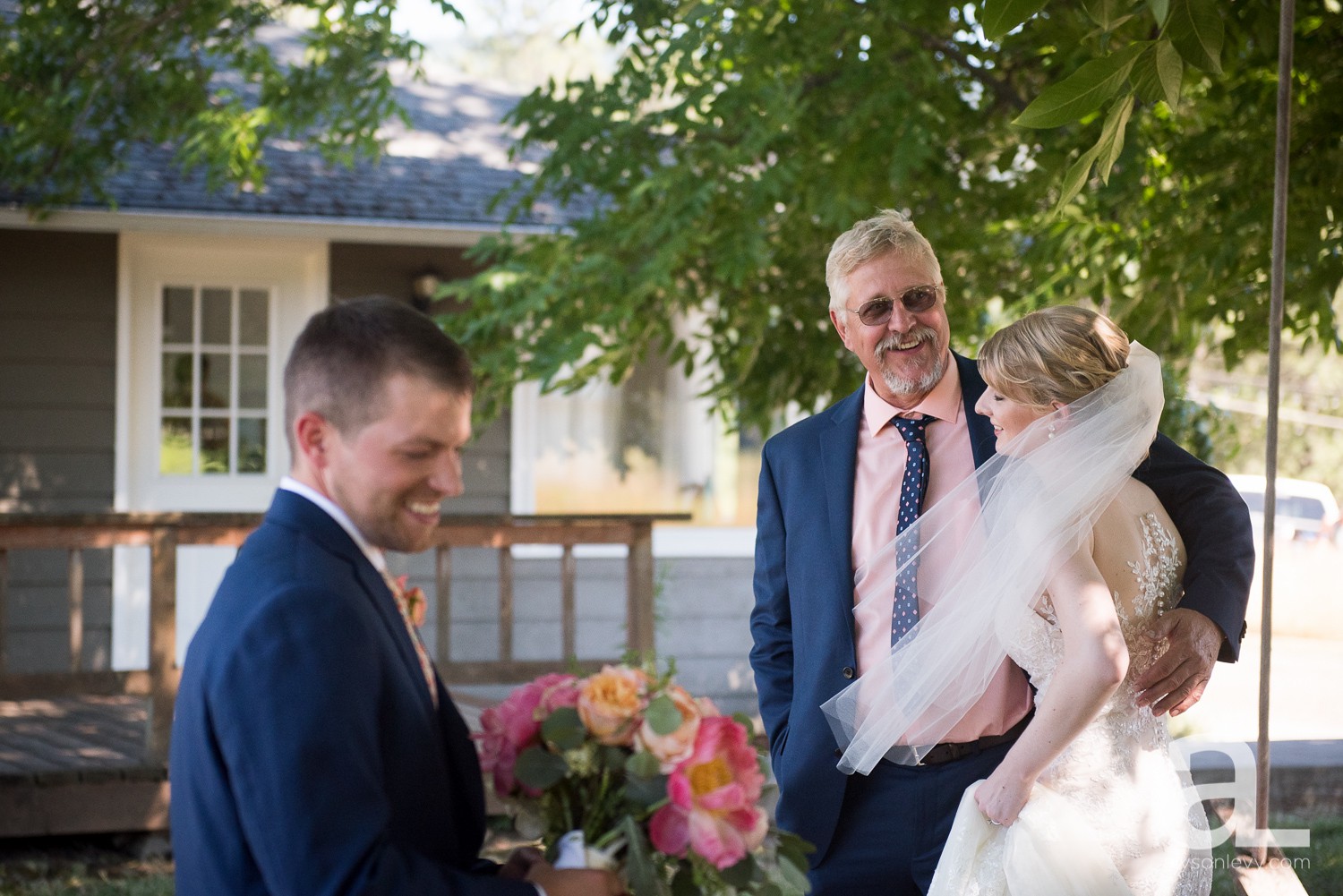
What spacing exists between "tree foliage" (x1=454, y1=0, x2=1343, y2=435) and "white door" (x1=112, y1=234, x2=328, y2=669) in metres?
3.17

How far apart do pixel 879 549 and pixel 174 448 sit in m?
6.53

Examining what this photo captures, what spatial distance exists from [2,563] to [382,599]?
4.96 metres

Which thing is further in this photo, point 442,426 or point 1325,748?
point 1325,748

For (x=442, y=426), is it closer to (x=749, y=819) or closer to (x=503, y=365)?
(x=749, y=819)

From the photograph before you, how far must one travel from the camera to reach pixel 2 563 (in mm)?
5828

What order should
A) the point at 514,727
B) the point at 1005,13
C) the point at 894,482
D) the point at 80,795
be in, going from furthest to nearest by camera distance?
the point at 80,795, the point at 894,482, the point at 1005,13, the point at 514,727

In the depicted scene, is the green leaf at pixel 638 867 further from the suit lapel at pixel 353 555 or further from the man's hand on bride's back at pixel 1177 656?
the man's hand on bride's back at pixel 1177 656

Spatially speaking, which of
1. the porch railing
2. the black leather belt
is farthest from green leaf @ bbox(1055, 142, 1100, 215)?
the porch railing

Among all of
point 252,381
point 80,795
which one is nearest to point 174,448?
point 252,381

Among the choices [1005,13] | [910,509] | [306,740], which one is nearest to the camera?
[306,740]

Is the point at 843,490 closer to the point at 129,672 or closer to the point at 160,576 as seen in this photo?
the point at 160,576

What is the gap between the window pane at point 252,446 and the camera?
8398mm

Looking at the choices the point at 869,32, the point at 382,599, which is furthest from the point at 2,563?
the point at 382,599

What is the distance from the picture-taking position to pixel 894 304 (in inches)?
117
